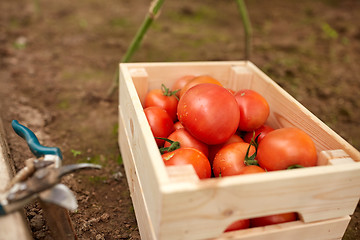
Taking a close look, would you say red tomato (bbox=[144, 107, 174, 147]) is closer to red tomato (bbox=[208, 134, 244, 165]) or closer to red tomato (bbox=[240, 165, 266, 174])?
red tomato (bbox=[208, 134, 244, 165])

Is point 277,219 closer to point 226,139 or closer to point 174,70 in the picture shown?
point 226,139

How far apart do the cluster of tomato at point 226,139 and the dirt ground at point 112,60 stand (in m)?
0.46

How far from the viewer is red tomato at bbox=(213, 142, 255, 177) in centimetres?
118

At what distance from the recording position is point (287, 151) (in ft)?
3.60

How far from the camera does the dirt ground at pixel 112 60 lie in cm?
164

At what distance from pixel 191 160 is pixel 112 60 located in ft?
6.30

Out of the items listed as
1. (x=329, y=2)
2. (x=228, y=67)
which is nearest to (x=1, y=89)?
(x=228, y=67)

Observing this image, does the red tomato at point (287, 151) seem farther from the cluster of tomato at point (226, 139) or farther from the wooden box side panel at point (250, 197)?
the wooden box side panel at point (250, 197)

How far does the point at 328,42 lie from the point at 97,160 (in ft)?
9.13

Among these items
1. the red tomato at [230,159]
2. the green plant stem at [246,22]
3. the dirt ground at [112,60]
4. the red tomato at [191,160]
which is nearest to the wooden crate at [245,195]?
the red tomato at [191,160]

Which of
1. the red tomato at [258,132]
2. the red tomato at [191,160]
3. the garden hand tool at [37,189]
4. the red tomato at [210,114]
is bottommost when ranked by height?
the red tomato at [258,132]

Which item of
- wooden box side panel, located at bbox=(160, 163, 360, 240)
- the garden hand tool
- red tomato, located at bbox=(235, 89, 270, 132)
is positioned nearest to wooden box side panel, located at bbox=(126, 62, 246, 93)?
red tomato, located at bbox=(235, 89, 270, 132)

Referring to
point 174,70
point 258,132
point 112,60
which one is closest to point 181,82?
point 174,70

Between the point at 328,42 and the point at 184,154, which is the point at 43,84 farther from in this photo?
the point at 328,42
